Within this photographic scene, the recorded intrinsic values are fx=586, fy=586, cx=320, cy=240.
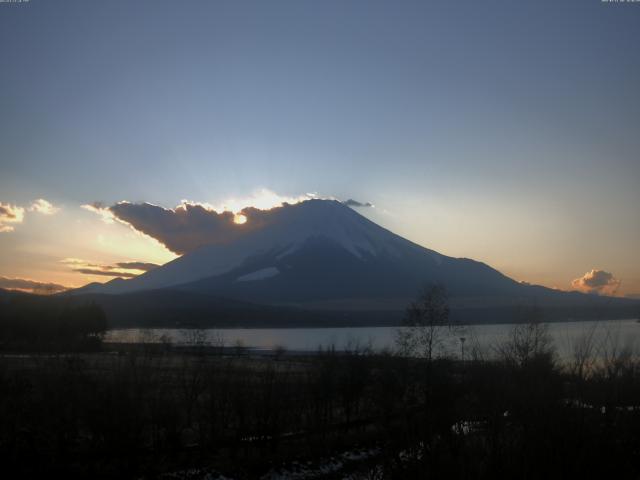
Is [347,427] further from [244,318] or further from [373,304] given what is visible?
[373,304]

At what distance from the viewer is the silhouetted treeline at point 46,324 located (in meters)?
47.3

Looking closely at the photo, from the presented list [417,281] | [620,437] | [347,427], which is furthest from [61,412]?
[417,281]

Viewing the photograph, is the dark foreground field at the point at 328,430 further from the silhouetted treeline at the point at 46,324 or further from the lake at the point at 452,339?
the silhouetted treeline at the point at 46,324

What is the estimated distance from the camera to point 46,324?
52.0 metres

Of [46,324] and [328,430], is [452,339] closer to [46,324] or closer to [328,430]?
[46,324]

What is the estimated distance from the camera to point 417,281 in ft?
643

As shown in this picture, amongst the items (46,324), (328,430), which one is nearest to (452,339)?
(46,324)

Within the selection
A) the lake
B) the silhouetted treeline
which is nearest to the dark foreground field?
the lake

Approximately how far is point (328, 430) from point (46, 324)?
42394mm

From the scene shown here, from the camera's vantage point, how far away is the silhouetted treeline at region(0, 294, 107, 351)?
47.3 m

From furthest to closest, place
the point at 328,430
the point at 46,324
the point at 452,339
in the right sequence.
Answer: the point at 452,339 < the point at 46,324 < the point at 328,430

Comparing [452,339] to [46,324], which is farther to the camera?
[452,339]

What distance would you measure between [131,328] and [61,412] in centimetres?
8073

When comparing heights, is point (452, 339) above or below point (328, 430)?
above
